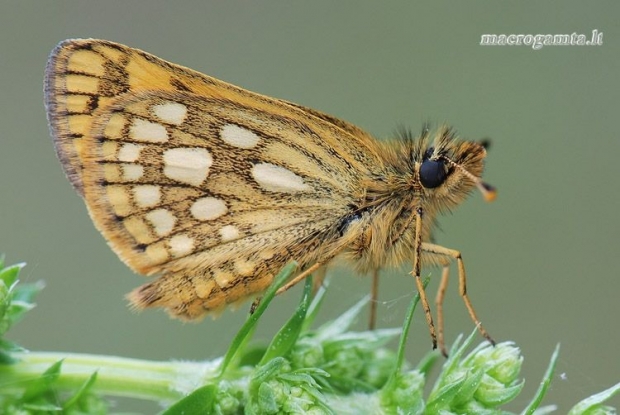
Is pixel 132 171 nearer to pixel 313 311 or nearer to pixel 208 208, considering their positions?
pixel 208 208

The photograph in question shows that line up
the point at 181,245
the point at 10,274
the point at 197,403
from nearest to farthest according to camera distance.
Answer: the point at 197,403 → the point at 10,274 → the point at 181,245

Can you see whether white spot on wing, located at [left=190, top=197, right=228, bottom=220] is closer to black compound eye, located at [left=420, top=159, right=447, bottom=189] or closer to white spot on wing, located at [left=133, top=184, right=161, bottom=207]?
white spot on wing, located at [left=133, top=184, right=161, bottom=207]

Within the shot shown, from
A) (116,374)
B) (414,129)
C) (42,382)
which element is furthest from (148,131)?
(414,129)

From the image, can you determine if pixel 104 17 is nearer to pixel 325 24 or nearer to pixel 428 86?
pixel 325 24

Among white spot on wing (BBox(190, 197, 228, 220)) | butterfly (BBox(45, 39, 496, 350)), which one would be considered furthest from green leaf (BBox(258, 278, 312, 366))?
white spot on wing (BBox(190, 197, 228, 220))

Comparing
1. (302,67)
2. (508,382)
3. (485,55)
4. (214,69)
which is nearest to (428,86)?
(485,55)

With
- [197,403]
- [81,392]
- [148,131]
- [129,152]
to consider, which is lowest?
[81,392]
